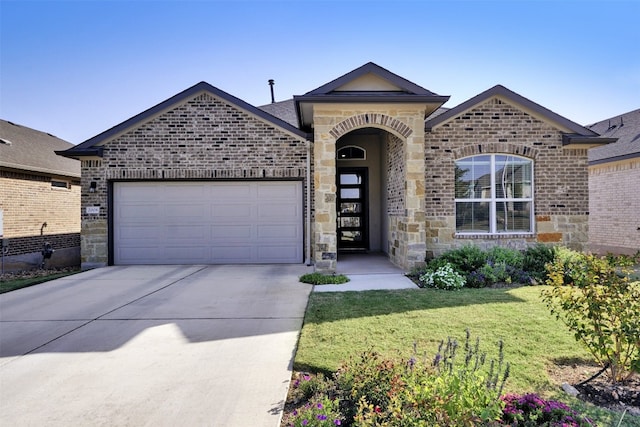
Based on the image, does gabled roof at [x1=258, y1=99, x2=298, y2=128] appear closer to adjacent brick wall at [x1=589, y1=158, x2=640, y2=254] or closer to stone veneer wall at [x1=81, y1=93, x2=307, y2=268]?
stone veneer wall at [x1=81, y1=93, x2=307, y2=268]

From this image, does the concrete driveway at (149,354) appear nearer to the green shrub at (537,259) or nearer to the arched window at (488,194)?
the arched window at (488,194)

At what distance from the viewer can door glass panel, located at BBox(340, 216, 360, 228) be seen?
40.8ft

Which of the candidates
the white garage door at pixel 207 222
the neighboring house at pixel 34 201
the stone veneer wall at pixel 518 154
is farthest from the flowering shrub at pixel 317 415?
the neighboring house at pixel 34 201

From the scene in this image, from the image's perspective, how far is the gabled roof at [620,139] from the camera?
11.7 meters

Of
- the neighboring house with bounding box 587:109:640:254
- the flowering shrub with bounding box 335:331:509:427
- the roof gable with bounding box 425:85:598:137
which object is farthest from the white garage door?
the neighboring house with bounding box 587:109:640:254

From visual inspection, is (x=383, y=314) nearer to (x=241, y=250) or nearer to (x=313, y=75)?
(x=241, y=250)

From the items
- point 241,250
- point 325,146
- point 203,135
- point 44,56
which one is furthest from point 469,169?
point 44,56

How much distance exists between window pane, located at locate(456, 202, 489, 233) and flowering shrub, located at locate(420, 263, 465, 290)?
208 centimetres

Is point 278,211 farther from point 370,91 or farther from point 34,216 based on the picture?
point 34,216

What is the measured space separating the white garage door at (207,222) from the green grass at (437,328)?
396cm

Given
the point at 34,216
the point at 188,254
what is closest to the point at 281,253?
the point at 188,254

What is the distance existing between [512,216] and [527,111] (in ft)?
8.86

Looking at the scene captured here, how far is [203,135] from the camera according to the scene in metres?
10.1

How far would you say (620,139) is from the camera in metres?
12.9
